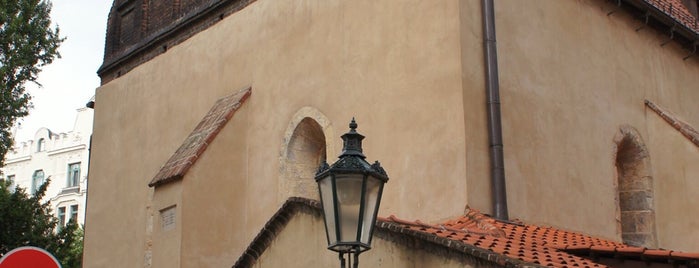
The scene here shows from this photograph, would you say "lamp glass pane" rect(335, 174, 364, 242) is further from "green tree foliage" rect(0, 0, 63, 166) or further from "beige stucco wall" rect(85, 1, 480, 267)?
"green tree foliage" rect(0, 0, 63, 166)

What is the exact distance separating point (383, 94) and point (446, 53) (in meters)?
1.09

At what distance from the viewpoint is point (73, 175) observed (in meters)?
46.6

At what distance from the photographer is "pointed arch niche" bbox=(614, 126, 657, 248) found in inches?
543

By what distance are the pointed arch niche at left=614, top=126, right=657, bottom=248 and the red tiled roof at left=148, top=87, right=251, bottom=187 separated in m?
5.70

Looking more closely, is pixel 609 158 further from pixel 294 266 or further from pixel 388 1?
pixel 294 266

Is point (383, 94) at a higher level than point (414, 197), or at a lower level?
higher

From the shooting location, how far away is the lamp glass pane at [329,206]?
24.1 ft

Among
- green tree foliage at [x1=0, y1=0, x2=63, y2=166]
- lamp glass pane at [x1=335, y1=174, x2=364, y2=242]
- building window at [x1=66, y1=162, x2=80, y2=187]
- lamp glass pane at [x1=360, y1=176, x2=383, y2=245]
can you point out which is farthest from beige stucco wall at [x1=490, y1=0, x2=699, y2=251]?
A: building window at [x1=66, y1=162, x2=80, y2=187]

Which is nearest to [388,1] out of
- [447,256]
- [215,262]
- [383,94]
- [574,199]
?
[383,94]

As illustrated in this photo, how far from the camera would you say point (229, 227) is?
13.9 m

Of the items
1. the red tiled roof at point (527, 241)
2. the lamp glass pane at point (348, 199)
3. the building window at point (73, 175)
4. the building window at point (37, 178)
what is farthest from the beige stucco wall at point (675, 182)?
the building window at point (37, 178)

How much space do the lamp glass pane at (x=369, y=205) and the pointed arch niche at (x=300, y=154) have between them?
5757mm

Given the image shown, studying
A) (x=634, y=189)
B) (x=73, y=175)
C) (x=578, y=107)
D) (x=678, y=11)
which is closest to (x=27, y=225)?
(x=578, y=107)

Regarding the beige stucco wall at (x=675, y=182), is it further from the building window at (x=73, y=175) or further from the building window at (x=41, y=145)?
the building window at (x=41, y=145)
